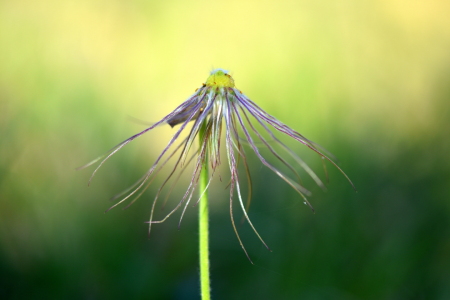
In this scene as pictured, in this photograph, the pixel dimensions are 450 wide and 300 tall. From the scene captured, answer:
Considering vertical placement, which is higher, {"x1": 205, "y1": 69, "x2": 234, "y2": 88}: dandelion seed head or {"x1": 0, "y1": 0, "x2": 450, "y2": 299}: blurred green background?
{"x1": 0, "y1": 0, "x2": 450, "y2": 299}: blurred green background

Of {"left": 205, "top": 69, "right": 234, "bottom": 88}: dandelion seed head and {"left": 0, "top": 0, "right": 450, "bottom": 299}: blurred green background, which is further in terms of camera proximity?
{"left": 0, "top": 0, "right": 450, "bottom": 299}: blurred green background

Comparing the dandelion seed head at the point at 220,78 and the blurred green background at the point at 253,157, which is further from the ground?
the blurred green background at the point at 253,157

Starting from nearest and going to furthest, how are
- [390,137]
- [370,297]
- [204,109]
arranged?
[204,109], [370,297], [390,137]

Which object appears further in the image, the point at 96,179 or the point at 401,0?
the point at 401,0

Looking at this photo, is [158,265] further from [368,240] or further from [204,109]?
[204,109]

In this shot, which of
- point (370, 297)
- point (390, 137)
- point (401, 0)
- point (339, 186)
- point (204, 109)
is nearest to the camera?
point (204, 109)

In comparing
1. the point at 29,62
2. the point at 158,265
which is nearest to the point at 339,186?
the point at 158,265

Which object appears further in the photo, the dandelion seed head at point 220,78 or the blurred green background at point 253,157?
the blurred green background at point 253,157

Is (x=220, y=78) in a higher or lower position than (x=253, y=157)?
lower
